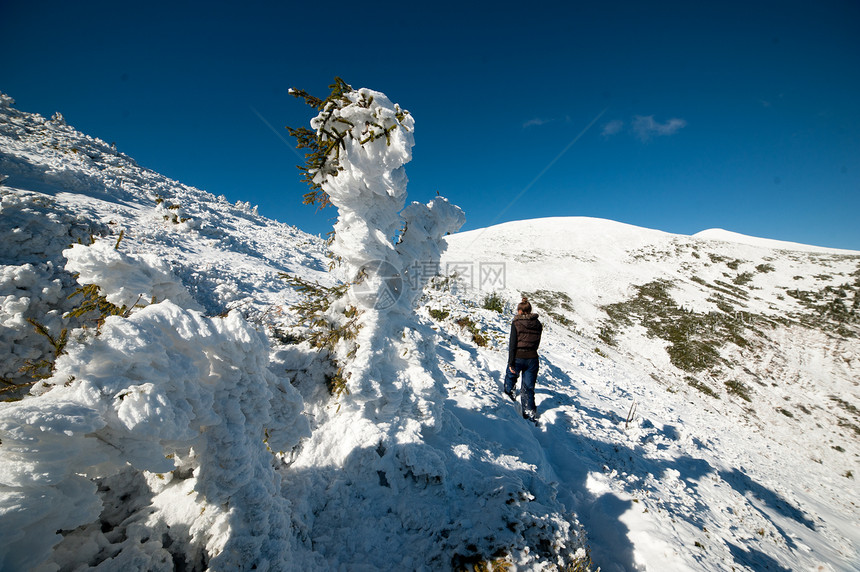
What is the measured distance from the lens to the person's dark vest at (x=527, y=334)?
6867 millimetres

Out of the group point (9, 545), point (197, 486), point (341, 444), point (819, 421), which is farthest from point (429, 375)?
point (819, 421)

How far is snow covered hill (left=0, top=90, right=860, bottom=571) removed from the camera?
2.13 meters

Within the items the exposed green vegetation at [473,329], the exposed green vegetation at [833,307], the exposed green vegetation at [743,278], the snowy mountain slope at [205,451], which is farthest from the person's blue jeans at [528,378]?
the exposed green vegetation at [743,278]

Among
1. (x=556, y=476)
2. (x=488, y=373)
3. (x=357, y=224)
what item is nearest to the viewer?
(x=357, y=224)

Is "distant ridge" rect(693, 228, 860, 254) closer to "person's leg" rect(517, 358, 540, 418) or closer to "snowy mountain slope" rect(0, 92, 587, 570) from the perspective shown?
"person's leg" rect(517, 358, 540, 418)

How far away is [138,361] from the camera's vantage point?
7.52 ft

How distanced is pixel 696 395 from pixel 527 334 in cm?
1542

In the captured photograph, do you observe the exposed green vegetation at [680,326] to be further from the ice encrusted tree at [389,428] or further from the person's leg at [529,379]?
the ice encrusted tree at [389,428]

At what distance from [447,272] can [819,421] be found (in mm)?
21785

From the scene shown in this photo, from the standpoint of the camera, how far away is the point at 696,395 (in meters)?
15.9

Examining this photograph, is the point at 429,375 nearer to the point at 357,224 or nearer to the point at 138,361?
the point at 357,224

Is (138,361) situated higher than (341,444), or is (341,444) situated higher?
(138,361)

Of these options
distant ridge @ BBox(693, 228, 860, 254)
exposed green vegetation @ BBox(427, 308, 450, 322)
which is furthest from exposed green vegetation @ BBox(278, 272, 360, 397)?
distant ridge @ BBox(693, 228, 860, 254)

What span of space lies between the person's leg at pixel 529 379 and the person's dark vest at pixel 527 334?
24 cm
